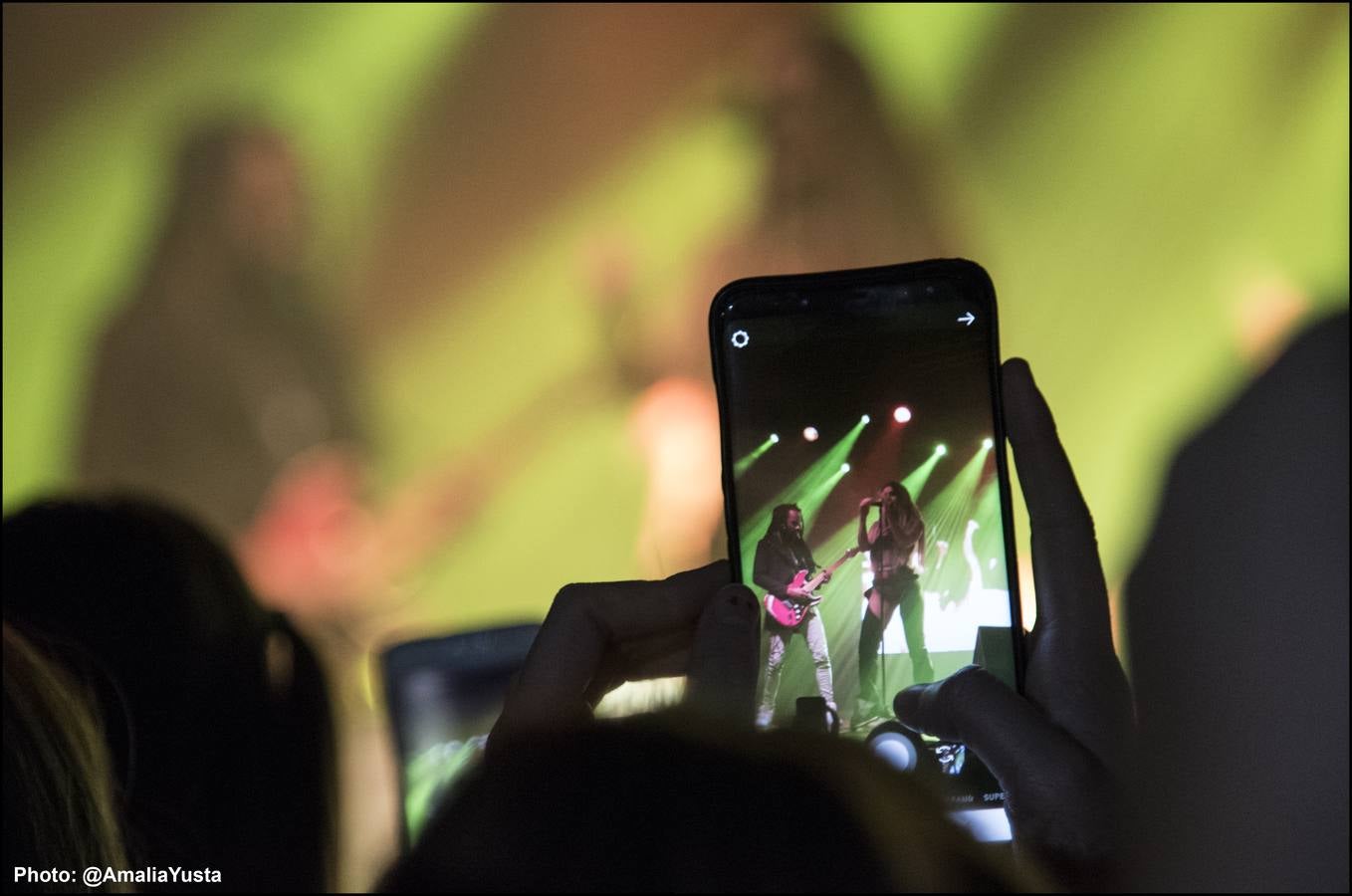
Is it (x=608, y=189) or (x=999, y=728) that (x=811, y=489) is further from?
(x=608, y=189)

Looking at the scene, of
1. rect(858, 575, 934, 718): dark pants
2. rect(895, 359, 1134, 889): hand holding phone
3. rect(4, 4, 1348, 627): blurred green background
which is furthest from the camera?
rect(4, 4, 1348, 627): blurred green background

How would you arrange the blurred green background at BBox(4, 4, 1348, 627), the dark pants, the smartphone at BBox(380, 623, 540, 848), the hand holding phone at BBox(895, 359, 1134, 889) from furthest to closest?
1. the blurred green background at BBox(4, 4, 1348, 627)
2. the smartphone at BBox(380, 623, 540, 848)
3. the dark pants
4. the hand holding phone at BBox(895, 359, 1134, 889)

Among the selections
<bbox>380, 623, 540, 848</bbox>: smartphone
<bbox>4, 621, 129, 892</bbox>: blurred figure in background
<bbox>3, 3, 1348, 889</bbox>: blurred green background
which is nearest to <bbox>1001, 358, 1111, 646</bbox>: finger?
<bbox>4, 621, 129, 892</bbox>: blurred figure in background

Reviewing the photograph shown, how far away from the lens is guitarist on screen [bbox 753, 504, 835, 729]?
53 centimetres

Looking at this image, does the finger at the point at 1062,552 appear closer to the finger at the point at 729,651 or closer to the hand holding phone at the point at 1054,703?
the hand holding phone at the point at 1054,703

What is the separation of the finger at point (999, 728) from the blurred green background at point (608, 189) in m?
1.03

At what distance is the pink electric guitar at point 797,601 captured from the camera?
53cm

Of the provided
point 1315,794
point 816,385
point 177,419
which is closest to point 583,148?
point 177,419

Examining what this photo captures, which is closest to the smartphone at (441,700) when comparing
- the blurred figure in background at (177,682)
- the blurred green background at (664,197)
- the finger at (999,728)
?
the blurred figure in background at (177,682)

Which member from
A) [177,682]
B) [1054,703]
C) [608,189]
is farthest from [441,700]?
[608,189]

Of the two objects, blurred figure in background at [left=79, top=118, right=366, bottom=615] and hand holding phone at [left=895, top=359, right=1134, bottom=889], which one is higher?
blurred figure in background at [left=79, top=118, right=366, bottom=615]

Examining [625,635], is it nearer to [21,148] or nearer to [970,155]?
[970,155]

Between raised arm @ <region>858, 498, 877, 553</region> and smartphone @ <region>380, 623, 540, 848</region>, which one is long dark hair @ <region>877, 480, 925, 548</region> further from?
smartphone @ <region>380, 623, 540, 848</region>

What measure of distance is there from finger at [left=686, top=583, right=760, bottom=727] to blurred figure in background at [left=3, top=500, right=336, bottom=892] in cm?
30
